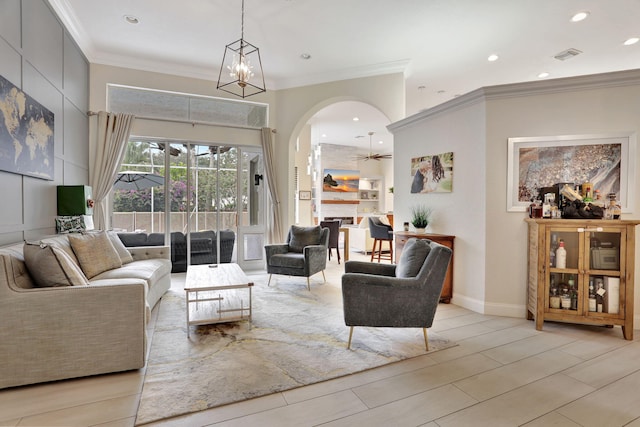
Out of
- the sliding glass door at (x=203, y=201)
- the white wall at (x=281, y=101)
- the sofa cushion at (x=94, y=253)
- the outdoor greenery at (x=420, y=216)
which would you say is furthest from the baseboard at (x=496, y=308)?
the sofa cushion at (x=94, y=253)

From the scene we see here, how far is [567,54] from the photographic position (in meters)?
4.80

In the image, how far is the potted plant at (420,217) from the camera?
423cm

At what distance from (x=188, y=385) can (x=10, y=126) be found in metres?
2.67

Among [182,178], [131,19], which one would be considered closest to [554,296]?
[182,178]

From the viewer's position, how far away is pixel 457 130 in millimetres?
3904

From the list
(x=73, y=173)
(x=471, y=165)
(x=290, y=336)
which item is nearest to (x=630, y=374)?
(x=471, y=165)

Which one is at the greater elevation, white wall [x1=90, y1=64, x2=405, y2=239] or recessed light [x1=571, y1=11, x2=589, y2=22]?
recessed light [x1=571, y1=11, x2=589, y2=22]

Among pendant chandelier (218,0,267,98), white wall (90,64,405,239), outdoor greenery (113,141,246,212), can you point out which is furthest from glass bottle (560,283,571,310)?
outdoor greenery (113,141,246,212)

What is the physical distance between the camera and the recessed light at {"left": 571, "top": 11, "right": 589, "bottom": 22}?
374cm

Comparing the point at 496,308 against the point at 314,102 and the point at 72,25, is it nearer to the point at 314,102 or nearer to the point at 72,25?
the point at 314,102

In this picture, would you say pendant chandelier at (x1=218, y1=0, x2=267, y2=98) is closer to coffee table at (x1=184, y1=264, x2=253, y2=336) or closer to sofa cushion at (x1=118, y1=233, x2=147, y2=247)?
coffee table at (x1=184, y1=264, x2=253, y2=336)

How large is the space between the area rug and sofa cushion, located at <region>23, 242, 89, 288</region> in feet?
2.93

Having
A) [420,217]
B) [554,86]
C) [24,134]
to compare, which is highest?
[554,86]

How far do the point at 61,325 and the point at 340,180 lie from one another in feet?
30.1
